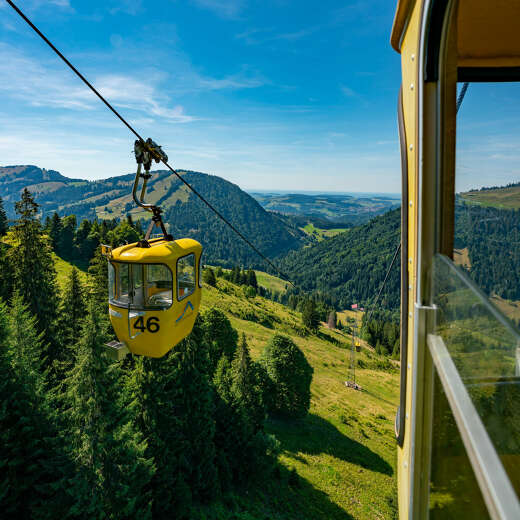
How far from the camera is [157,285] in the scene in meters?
8.70

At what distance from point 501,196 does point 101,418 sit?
16.7 metres

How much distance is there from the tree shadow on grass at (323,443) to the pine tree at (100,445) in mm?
20558

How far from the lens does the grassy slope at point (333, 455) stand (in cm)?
2359

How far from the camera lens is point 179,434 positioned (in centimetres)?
1933

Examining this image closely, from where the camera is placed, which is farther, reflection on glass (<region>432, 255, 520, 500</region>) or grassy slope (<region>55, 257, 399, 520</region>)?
grassy slope (<region>55, 257, 399, 520</region>)

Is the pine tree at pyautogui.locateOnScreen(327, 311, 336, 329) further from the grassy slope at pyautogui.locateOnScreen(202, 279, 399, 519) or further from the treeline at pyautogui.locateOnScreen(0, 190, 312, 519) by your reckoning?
the treeline at pyautogui.locateOnScreen(0, 190, 312, 519)

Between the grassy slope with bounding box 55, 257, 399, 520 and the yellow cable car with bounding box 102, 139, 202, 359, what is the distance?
17.3 m

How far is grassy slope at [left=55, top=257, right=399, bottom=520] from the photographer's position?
77.4 ft

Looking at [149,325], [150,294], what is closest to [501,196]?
[149,325]

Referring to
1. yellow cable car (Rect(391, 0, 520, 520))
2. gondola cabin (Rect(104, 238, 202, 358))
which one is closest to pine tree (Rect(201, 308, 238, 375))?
gondola cabin (Rect(104, 238, 202, 358))

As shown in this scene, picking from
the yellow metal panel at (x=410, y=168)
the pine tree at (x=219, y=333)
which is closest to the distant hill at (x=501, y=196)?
the yellow metal panel at (x=410, y=168)

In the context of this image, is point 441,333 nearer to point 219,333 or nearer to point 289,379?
point 289,379

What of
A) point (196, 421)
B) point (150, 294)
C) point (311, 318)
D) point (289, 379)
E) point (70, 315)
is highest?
point (150, 294)

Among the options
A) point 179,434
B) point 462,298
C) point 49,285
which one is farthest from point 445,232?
point 49,285
